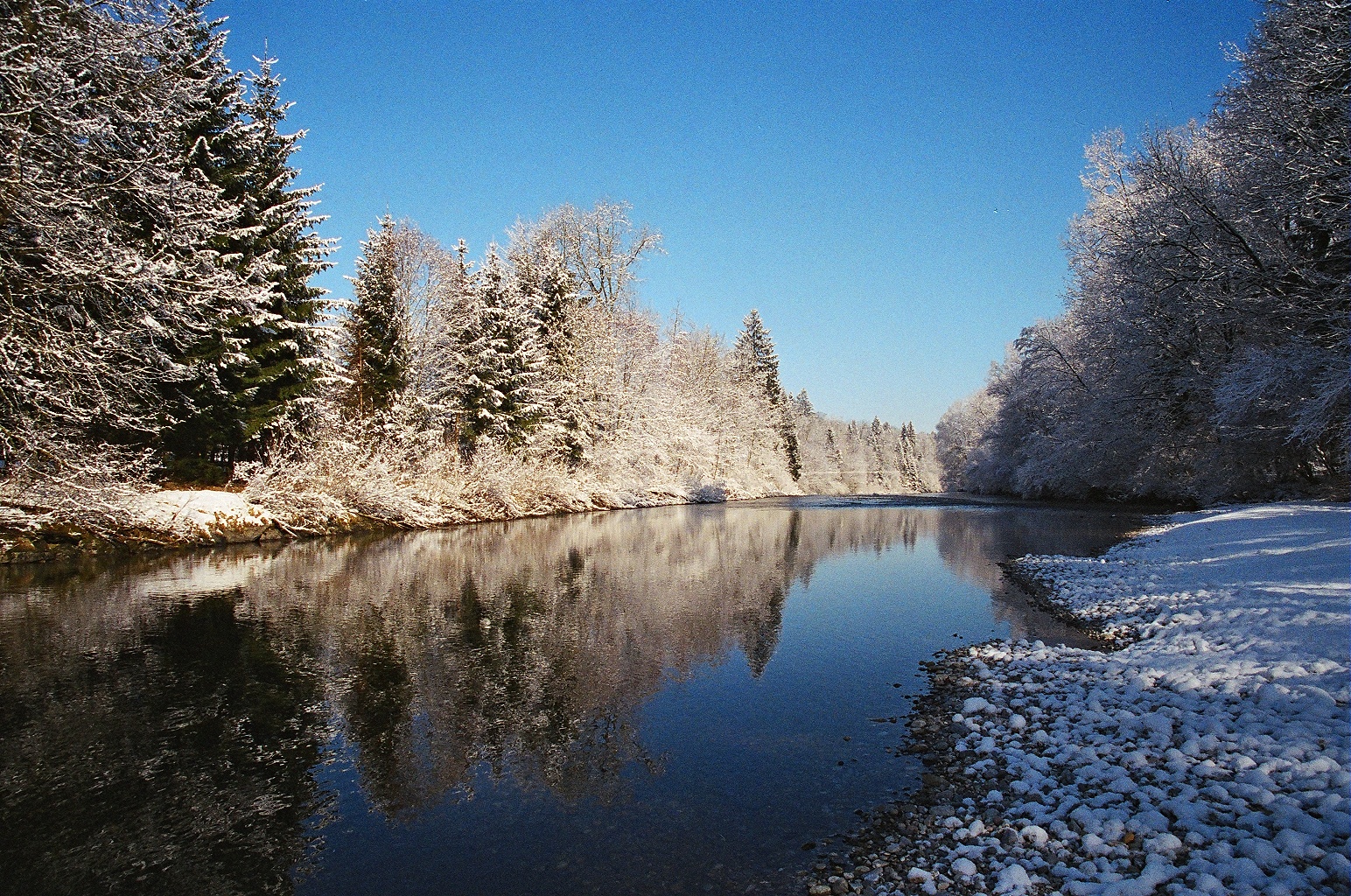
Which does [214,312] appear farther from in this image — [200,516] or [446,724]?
[446,724]

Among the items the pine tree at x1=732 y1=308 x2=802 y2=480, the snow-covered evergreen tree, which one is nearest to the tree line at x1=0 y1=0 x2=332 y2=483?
the snow-covered evergreen tree

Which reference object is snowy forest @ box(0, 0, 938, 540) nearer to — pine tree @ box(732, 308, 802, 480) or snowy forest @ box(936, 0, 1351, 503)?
pine tree @ box(732, 308, 802, 480)

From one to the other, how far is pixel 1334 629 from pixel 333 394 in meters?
29.6

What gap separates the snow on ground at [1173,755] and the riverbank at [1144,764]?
1cm

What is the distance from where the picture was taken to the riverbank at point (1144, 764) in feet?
12.8

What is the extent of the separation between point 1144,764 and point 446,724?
609 centimetres

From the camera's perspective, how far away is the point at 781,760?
613 centimetres

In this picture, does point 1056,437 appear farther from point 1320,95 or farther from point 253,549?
point 253,549

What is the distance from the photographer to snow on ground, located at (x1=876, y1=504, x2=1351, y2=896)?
12.6 ft

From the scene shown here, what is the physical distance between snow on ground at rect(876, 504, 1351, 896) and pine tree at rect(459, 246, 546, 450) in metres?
25.5

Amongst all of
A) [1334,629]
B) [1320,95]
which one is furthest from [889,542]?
[1334,629]

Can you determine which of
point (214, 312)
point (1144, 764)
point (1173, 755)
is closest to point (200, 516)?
point (214, 312)

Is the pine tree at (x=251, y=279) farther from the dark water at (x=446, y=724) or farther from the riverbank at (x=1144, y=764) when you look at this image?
the riverbank at (x=1144, y=764)

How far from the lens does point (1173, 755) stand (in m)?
5.07
